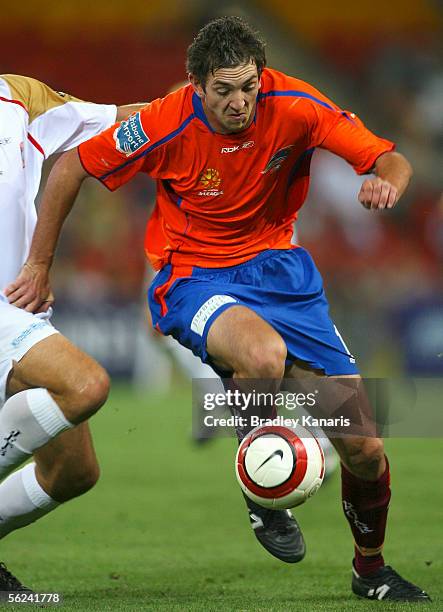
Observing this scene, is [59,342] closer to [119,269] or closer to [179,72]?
[119,269]

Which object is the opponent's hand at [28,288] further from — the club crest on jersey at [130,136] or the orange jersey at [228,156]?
the club crest on jersey at [130,136]

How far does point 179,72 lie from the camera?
64.6 ft

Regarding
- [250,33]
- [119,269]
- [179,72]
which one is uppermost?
[250,33]

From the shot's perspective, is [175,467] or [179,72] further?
[179,72]

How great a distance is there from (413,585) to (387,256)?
13348mm

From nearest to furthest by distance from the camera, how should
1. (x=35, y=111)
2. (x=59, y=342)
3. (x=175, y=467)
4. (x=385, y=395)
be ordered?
(x=59, y=342)
(x=35, y=111)
(x=385, y=395)
(x=175, y=467)

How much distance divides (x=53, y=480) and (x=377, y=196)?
5.97 feet

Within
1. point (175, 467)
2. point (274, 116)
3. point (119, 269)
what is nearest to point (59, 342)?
point (274, 116)

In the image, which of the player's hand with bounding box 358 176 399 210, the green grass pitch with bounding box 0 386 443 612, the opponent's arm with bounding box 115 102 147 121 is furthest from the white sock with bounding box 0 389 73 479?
the opponent's arm with bounding box 115 102 147 121

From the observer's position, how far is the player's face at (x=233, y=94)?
4.63 metres

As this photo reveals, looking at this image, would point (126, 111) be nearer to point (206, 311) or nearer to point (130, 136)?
point (130, 136)

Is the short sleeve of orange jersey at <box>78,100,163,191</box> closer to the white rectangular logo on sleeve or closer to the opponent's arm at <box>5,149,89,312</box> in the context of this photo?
the opponent's arm at <box>5,149,89,312</box>

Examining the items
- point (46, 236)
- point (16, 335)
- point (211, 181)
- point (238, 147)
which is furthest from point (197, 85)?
point (16, 335)

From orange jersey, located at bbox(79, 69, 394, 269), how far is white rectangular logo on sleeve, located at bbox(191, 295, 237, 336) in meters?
0.28
